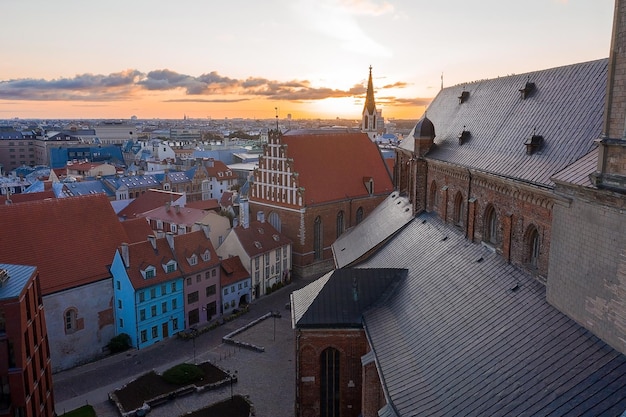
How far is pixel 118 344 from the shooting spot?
36656 mm

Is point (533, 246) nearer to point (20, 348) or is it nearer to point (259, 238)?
point (20, 348)

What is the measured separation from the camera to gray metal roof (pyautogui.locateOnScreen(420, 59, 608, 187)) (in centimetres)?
A: 1847

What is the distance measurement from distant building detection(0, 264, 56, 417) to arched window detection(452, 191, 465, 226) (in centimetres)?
2167

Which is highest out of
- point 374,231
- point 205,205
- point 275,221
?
point 374,231

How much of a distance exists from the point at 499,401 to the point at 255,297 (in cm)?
3416

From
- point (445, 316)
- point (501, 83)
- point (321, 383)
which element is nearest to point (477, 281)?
point (445, 316)

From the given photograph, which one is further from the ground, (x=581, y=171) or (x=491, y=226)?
(x=581, y=171)

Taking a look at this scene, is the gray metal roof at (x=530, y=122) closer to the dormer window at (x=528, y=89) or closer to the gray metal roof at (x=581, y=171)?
the dormer window at (x=528, y=89)

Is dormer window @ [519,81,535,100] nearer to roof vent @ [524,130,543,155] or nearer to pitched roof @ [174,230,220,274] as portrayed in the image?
roof vent @ [524,130,543,155]

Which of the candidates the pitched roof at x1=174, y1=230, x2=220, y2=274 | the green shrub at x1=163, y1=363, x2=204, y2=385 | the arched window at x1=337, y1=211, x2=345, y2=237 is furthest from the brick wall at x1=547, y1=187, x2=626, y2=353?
the arched window at x1=337, y1=211, x2=345, y2=237

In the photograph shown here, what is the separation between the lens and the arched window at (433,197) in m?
30.9

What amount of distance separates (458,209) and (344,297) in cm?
769

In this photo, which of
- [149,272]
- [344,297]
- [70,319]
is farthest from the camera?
[149,272]

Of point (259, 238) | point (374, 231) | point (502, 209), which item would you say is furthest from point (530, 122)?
point (259, 238)
